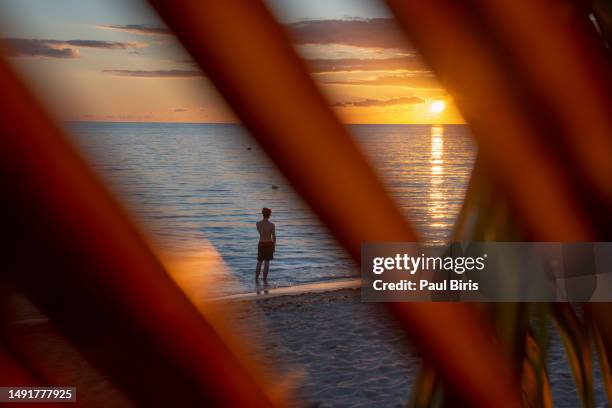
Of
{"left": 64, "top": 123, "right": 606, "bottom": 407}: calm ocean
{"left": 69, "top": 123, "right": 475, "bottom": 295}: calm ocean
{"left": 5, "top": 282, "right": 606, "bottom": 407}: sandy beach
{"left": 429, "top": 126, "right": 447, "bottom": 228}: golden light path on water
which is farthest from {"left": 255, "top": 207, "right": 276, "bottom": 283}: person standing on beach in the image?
{"left": 429, "top": 126, "right": 447, "bottom": 228}: golden light path on water

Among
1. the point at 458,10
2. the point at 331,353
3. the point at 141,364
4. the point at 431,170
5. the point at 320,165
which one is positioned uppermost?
the point at 431,170

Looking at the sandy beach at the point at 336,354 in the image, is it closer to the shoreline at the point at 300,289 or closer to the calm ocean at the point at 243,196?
the calm ocean at the point at 243,196

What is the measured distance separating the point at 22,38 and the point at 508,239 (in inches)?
13.0

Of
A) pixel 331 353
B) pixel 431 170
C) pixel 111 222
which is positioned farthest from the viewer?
pixel 431 170

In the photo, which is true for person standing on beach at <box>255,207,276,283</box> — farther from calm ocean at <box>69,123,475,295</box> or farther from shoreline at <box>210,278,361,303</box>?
shoreline at <box>210,278,361,303</box>

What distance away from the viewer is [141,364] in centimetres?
37

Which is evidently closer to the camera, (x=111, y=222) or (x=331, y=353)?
(x=111, y=222)

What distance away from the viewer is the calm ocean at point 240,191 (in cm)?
42

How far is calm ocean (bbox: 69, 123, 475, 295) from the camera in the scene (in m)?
0.42

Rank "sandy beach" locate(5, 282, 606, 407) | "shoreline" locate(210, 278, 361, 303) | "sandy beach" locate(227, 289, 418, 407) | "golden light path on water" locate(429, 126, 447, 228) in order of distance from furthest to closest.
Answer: "golden light path on water" locate(429, 126, 447, 228) < "shoreline" locate(210, 278, 361, 303) < "sandy beach" locate(227, 289, 418, 407) < "sandy beach" locate(5, 282, 606, 407)

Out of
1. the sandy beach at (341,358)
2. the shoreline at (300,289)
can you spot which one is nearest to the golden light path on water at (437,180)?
the shoreline at (300,289)

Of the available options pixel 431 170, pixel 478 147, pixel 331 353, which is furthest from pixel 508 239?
pixel 431 170

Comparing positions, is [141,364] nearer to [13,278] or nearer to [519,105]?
[13,278]

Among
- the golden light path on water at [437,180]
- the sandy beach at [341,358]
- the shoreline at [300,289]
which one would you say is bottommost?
the sandy beach at [341,358]
